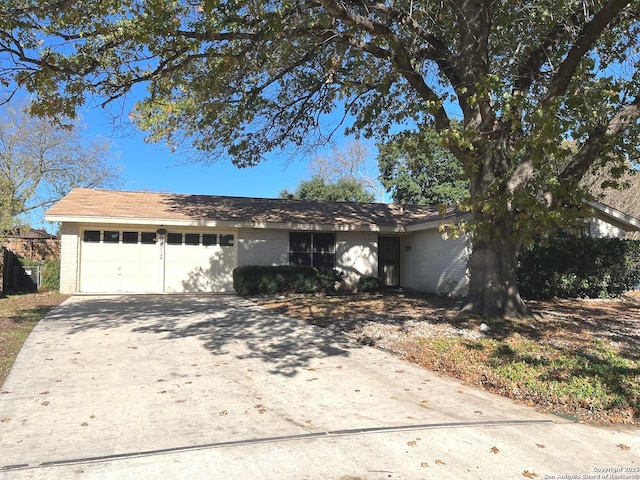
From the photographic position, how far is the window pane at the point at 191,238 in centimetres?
1728

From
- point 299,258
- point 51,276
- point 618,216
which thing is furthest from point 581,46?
point 51,276

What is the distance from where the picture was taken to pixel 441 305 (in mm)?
13031

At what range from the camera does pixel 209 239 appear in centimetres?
1752

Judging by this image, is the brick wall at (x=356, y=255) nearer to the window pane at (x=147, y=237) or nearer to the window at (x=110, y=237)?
the window pane at (x=147, y=237)

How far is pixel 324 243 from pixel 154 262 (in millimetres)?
6169

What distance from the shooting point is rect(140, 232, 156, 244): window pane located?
55.4 feet

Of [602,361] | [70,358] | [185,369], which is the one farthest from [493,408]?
[70,358]

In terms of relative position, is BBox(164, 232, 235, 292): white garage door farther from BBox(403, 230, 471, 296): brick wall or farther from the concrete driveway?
the concrete driveway

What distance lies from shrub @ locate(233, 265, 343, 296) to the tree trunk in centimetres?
736

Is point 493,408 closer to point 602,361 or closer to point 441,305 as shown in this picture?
point 602,361

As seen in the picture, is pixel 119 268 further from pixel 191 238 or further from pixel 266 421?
pixel 266 421

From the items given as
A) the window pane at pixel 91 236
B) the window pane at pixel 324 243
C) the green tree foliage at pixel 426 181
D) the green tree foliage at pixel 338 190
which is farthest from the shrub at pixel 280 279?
the green tree foliage at pixel 338 190

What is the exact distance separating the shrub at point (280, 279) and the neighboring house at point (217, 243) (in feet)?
4.43

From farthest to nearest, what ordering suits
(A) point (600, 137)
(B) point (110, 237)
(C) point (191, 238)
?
(C) point (191, 238) < (B) point (110, 237) < (A) point (600, 137)
